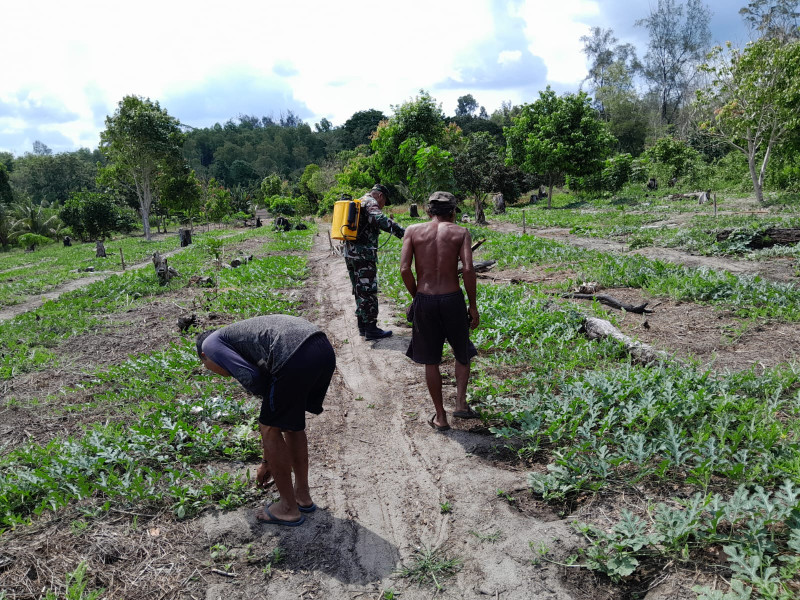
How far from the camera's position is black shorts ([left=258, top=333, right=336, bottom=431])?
288 cm

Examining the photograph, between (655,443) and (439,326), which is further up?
(439,326)

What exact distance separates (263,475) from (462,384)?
5.91 feet

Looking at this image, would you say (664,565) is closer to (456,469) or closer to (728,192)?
(456,469)

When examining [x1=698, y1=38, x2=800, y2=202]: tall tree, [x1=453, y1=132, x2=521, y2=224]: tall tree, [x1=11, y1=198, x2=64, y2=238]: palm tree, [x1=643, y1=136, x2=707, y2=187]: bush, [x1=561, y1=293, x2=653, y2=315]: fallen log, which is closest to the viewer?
[x1=561, y1=293, x2=653, y2=315]: fallen log

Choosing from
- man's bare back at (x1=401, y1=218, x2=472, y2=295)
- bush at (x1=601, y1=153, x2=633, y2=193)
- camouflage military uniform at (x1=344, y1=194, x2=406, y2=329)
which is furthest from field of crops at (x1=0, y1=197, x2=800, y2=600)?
bush at (x1=601, y1=153, x2=633, y2=193)

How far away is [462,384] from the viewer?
4.26 metres

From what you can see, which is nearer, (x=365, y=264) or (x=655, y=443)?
(x=655, y=443)

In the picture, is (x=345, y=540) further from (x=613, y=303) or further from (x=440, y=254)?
(x=613, y=303)

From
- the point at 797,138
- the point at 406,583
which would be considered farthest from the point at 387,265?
the point at 797,138

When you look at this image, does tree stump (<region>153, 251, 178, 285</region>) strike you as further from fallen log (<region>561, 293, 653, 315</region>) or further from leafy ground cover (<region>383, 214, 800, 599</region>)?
fallen log (<region>561, 293, 653, 315</region>)

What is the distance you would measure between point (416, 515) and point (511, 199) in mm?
32944

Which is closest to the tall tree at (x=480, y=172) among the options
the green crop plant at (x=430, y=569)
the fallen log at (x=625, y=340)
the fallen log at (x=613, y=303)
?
the fallen log at (x=613, y=303)

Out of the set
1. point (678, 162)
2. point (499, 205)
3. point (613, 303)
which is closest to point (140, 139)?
point (499, 205)

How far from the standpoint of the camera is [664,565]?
2545 millimetres
